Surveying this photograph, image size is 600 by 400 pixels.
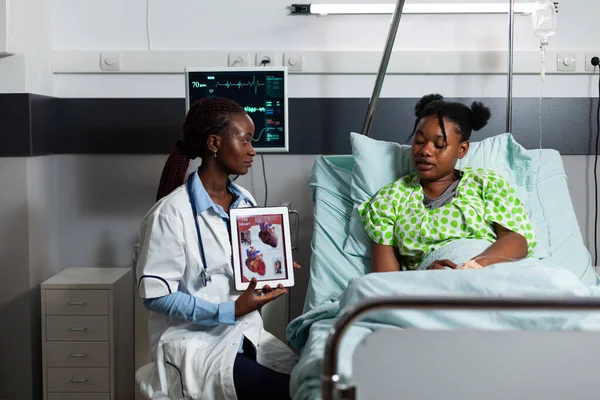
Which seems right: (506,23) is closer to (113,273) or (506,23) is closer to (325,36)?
(325,36)

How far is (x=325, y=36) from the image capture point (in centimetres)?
366

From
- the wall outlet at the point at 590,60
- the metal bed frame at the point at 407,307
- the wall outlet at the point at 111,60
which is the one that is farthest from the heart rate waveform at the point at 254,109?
the metal bed frame at the point at 407,307

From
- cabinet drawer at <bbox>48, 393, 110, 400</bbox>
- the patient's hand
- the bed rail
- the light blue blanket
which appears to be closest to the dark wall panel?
cabinet drawer at <bbox>48, 393, 110, 400</bbox>

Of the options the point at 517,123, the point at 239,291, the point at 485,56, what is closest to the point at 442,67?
the point at 485,56

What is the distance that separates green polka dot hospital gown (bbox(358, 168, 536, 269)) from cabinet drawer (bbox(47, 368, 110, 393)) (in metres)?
1.32

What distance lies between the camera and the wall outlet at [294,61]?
3629 millimetres

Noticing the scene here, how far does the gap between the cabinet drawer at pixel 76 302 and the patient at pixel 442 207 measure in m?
1.19

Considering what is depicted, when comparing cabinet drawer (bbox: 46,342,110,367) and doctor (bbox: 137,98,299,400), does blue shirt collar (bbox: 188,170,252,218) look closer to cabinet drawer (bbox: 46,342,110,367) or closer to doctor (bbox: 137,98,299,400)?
doctor (bbox: 137,98,299,400)

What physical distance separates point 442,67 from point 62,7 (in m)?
1.76

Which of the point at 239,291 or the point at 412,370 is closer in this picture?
the point at 412,370

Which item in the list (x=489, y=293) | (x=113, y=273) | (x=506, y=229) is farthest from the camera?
(x=113, y=273)

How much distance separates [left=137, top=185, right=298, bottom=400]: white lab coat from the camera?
7.64 feet

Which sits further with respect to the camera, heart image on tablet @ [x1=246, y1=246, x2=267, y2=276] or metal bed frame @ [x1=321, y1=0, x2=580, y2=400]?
heart image on tablet @ [x1=246, y1=246, x2=267, y2=276]

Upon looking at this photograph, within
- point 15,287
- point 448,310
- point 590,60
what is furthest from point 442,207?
point 15,287
